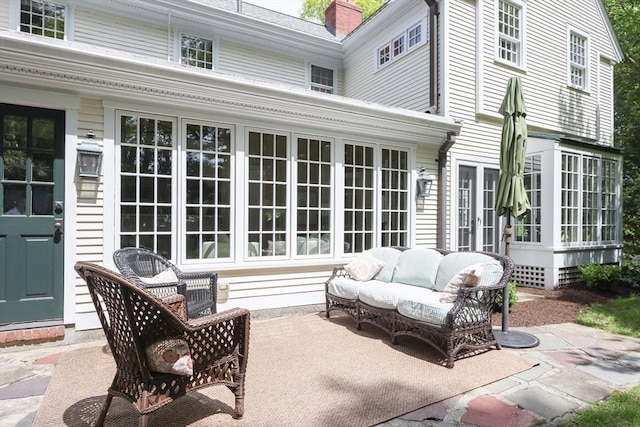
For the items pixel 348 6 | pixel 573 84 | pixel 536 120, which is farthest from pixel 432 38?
pixel 348 6

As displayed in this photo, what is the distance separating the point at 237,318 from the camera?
7.80ft

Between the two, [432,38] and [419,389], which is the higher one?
[432,38]

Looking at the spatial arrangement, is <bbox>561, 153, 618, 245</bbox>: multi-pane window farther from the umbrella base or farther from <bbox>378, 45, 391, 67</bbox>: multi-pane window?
<bbox>378, 45, 391, 67</bbox>: multi-pane window

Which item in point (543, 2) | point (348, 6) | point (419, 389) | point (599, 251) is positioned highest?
point (348, 6)

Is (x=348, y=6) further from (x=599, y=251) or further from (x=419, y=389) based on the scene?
(x=419, y=389)

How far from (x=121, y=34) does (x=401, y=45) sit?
5.77m

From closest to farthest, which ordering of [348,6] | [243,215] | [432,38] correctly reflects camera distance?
1. [243,215]
2. [432,38]
3. [348,6]

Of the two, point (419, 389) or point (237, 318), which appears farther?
point (419, 389)

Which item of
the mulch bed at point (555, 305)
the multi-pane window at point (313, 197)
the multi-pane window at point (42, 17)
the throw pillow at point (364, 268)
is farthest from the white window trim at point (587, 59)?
the multi-pane window at point (42, 17)

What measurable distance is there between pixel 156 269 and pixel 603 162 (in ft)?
28.4

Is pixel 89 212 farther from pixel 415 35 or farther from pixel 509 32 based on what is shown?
pixel 509 32

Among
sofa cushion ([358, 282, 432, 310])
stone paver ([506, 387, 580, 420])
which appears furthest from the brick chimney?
stone paver ([506, 387, 580, 420])

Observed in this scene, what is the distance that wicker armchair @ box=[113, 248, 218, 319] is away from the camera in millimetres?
3553

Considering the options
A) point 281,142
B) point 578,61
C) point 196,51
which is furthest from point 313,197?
point 578,61
